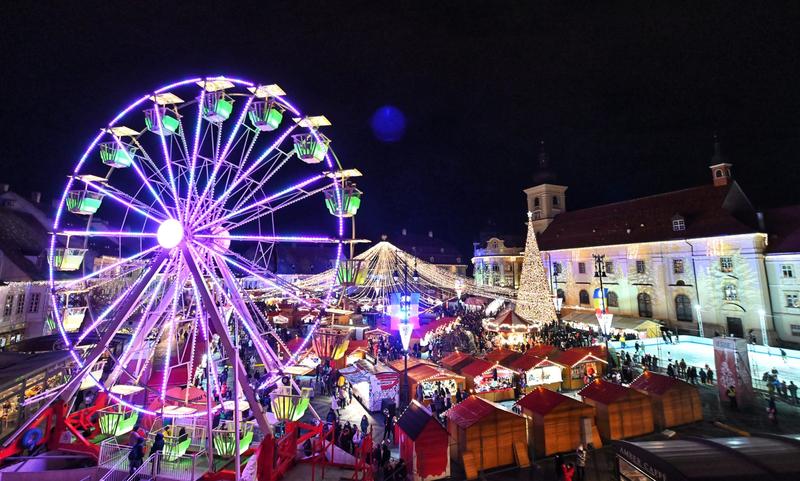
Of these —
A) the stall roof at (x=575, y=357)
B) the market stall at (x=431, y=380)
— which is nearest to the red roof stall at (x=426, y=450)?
the market stall at (x=431, y=380)

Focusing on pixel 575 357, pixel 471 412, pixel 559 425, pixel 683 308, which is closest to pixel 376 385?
pixel 471 412

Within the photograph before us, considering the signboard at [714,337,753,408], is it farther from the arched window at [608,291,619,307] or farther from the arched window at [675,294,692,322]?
the arched window at [608,291,619,307]

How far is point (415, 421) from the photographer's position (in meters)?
12.5

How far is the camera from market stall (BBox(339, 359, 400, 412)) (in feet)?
57.3

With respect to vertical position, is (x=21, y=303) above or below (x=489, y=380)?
above

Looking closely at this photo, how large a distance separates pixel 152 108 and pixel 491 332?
2683cm

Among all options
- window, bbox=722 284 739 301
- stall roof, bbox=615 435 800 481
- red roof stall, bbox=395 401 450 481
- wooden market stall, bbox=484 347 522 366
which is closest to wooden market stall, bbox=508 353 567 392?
wooden market stall, bbox=484 347 522 366

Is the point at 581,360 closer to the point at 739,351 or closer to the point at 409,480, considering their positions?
the point at 739,351

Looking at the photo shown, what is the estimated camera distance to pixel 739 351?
17.5m

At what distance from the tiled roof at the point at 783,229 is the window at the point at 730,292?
12.1 ft

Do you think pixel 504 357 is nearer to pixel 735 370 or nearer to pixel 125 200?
pixel 735 370

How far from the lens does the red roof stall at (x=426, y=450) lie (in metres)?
11.6

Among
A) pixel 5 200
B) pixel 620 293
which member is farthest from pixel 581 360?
pixel 5 200

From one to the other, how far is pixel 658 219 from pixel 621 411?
29481mm
